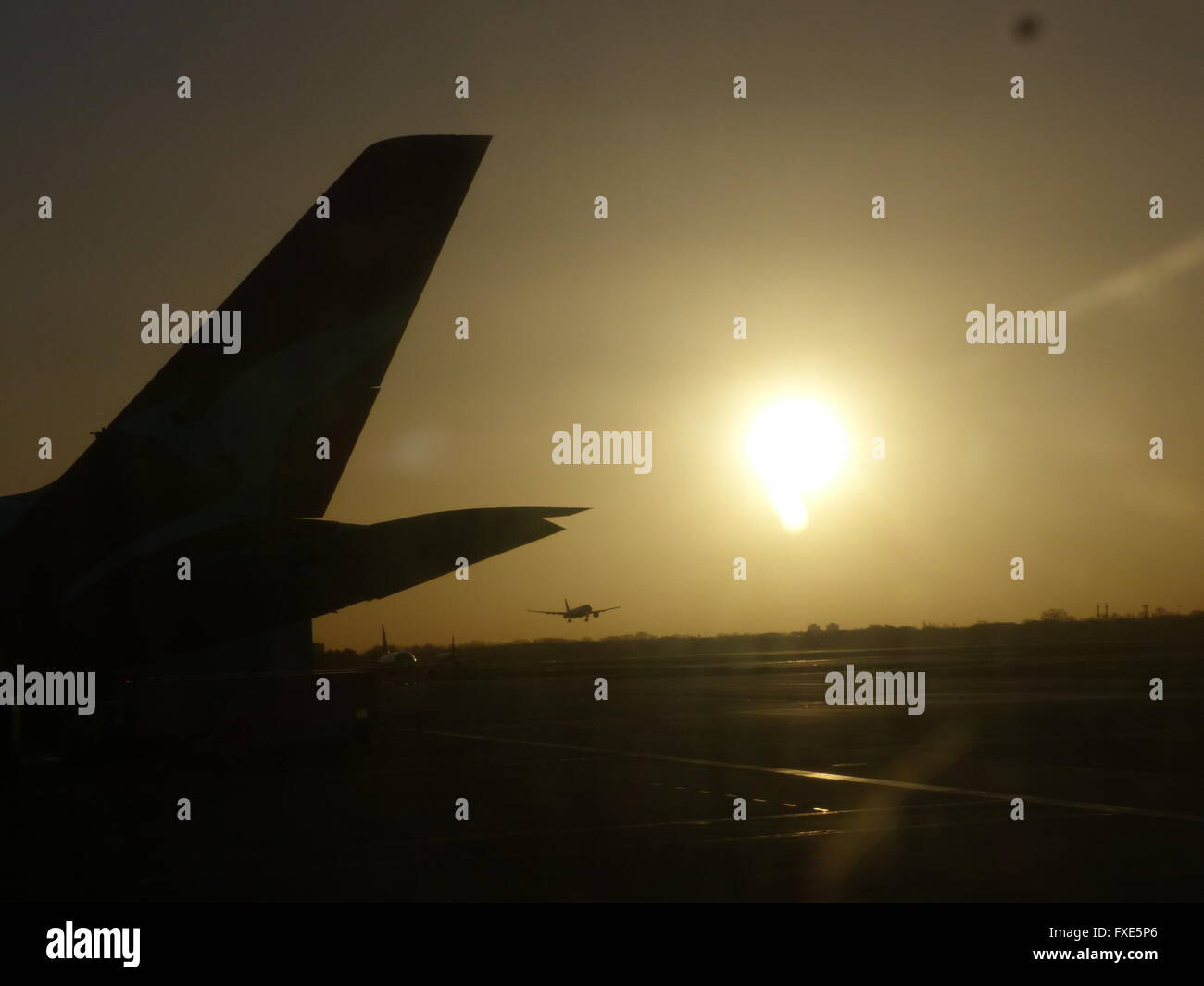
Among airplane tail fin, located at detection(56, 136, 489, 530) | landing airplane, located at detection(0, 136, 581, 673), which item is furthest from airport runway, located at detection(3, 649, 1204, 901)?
airplane tail fin, located at detection(56, 136, 489, 530)

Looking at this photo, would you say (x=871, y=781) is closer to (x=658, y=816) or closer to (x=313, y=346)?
(x=658, y=816)

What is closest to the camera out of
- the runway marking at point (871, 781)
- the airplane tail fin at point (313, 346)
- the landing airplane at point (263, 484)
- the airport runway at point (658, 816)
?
the landing airplane at point (263, 484)

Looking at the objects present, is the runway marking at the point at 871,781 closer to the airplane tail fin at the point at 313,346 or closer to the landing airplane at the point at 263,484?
the airplane tail fin at the point at 313,346

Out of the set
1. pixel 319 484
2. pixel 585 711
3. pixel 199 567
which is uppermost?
pixel 319 484

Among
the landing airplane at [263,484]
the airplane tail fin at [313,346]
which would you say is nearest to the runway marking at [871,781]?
the airplane tail fin at [313,346]
